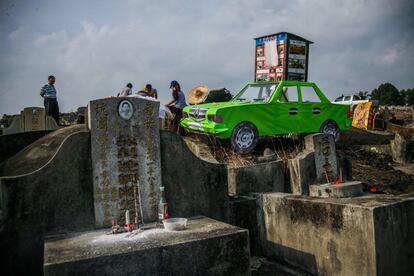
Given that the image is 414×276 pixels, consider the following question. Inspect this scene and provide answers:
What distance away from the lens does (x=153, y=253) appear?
4043 mm

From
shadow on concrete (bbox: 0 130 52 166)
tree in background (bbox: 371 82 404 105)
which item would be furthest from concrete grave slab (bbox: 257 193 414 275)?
tree in background (bbox: 371 82 404 105)

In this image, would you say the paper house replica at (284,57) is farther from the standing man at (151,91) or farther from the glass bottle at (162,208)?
the glass bottle at (162,208)

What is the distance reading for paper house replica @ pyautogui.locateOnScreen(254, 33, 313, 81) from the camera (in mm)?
14570

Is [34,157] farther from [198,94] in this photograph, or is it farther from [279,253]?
[198,94]

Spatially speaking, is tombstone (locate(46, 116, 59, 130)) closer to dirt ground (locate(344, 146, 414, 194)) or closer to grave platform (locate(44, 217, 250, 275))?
grave platform (locate(44, 217, 250, 275))

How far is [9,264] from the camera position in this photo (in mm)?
4613

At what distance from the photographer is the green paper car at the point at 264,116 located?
9.67 metres

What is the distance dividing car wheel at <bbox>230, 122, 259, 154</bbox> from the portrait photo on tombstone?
4720 mm

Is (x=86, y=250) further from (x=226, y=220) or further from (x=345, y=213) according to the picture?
(x=345, y=213)

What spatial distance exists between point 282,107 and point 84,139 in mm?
6632

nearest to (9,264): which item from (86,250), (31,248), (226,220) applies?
(31,248)

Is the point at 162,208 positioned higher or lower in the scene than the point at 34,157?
lower

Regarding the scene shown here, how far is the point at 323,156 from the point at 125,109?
4.59m

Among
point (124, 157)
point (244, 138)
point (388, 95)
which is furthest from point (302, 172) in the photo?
point (388, 95)
